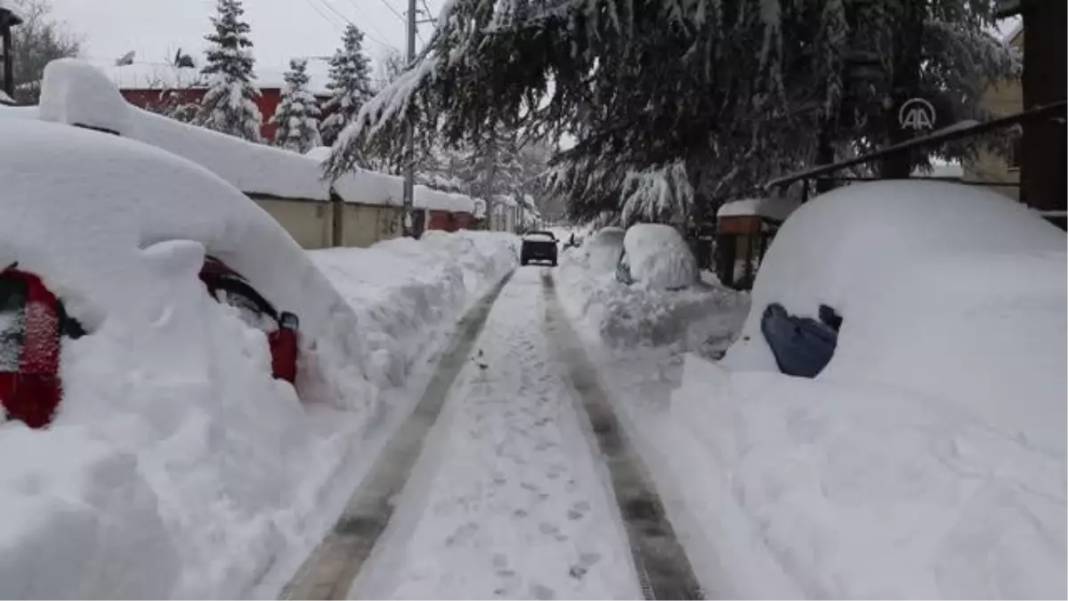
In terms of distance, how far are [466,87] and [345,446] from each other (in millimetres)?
4066

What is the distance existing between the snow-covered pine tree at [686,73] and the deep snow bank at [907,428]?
211 centimetres

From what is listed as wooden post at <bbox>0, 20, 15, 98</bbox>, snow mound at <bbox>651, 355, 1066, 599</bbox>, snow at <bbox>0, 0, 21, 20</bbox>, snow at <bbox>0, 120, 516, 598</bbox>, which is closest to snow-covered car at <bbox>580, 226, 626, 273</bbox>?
snow at <bbox>0, 120, 516, 598</bbox>

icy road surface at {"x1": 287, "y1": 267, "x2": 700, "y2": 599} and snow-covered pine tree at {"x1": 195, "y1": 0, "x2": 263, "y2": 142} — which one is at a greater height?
snow-covered pine tree at {"x1": 195, "y1": 0, "x2": 263, "y2": 142}

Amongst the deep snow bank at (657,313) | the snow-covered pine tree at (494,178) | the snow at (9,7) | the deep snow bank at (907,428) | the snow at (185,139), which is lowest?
the deep snow bank at (657,313)

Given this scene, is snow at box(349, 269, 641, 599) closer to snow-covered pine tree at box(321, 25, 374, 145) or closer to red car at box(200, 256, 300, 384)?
red car at box(200, 256, 300, 384)

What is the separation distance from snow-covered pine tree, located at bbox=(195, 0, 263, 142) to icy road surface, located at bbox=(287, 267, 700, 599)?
3288cm

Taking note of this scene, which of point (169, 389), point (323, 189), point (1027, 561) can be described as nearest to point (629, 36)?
point (169, 389)

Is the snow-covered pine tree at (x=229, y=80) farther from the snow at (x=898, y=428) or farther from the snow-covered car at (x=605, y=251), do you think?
the snow at (x=898, y=428)

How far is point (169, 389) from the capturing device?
430cm

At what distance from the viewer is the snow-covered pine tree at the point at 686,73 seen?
7.24m

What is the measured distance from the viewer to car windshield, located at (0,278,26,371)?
380 cm

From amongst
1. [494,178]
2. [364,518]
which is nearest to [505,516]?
[364,518]

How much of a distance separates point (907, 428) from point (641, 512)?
158 cm

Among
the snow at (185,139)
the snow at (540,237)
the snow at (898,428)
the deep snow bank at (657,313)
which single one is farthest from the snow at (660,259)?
the snow at (540,237)
